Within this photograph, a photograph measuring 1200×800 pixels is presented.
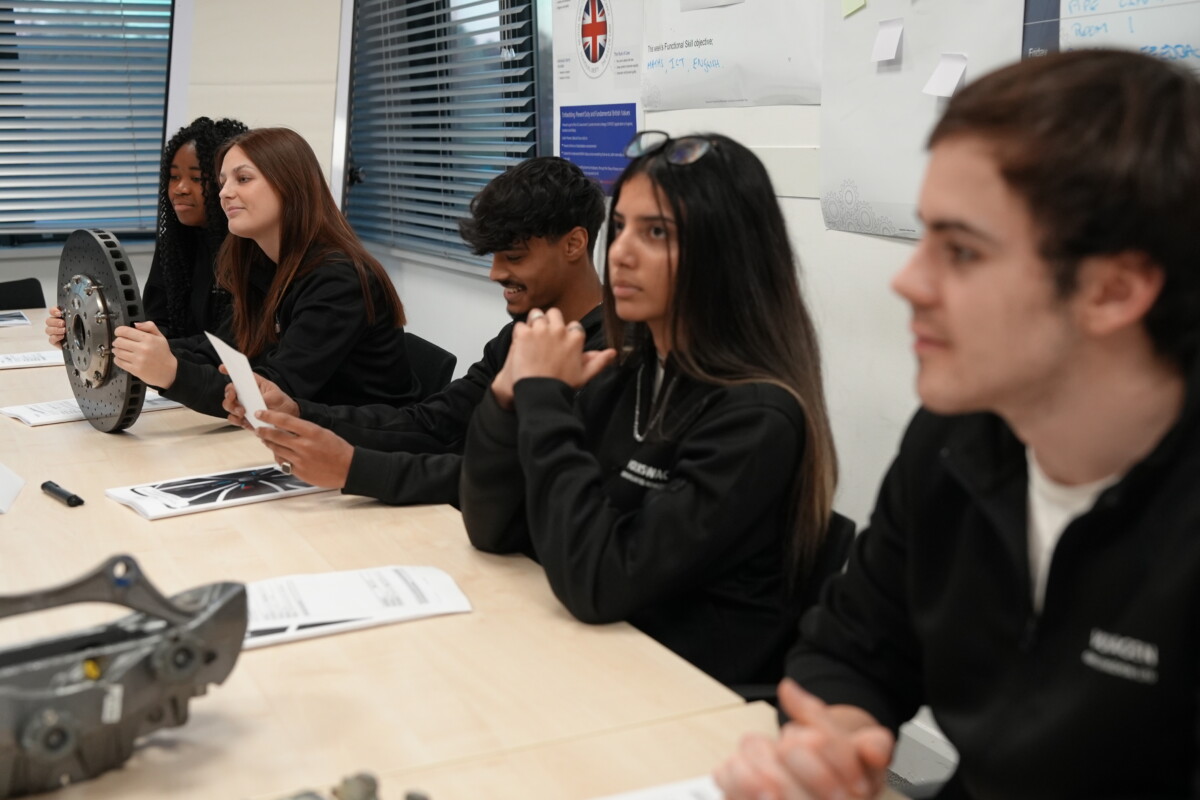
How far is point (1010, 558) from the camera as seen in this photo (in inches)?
38.2

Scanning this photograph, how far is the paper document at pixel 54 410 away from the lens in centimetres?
254

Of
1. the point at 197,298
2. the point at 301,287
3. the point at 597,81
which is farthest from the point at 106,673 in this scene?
the point at 597,81

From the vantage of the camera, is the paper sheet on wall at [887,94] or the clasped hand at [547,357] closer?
the clasped hand at [547,357]

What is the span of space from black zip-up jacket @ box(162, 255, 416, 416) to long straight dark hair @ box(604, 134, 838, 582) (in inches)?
50.2

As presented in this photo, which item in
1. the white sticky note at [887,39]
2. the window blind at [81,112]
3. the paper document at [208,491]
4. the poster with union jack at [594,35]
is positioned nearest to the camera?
the paper document at [208,491]

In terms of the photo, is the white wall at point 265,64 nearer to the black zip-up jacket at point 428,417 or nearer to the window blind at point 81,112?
the window blind at point 81,112

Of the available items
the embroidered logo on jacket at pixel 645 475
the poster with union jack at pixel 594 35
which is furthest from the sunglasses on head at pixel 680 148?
the poster with union jack at pixel 594 35

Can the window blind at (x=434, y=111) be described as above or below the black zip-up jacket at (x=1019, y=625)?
above

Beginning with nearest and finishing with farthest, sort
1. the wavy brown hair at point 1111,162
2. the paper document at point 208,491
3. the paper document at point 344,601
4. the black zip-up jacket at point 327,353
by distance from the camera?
the wavy brown hair at point 1111,162 < the paper document at point 344,601 < the paper document at point 208,491 < the black zip-up jacket at point 327,353

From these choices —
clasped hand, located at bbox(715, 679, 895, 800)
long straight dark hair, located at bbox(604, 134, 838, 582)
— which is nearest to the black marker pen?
long straight dark hair, located at bbox(604, 134, 838, 582)

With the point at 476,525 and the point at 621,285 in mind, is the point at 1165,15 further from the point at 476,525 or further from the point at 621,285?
the point at 476,525

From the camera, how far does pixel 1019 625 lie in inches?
37.8

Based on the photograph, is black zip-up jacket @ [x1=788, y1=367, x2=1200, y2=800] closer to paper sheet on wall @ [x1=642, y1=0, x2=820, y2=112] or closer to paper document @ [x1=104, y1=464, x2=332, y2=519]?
paper document @ [x1=104, y1=464, x2=332, y2=519]

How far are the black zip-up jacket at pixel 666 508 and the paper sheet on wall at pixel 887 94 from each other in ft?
2.65
